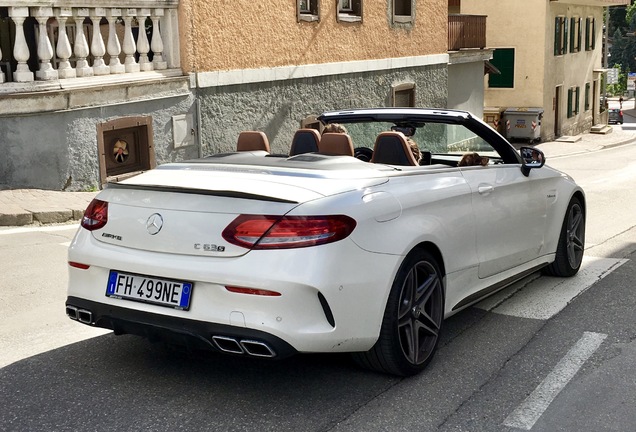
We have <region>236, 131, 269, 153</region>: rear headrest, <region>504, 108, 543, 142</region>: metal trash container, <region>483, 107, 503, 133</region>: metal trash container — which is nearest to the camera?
<region>236, 131, 269, 153</region>: rear headrest

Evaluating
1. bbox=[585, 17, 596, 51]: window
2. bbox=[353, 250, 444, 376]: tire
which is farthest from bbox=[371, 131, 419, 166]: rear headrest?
bbox=[585, 17, 596, 51]: window

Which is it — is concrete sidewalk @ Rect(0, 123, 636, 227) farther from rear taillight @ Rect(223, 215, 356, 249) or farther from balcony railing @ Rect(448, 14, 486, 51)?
balcony railing @ Rect(448, 14, 486, 51)

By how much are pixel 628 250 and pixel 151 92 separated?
7.80 m

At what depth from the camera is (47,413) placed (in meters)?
4.26

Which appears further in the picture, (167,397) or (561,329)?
(561,329)

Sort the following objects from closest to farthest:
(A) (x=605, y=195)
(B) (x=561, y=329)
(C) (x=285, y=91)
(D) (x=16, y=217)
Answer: (B) (x=561, y=329), (D) (x=16, y=217), (A) (x=605, y=195), (C) (x=285, y=91)

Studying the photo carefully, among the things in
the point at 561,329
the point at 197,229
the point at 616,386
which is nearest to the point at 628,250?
the point at 561,329

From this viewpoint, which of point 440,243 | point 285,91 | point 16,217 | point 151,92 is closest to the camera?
point 440,243

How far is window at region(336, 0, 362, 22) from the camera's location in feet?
63.9

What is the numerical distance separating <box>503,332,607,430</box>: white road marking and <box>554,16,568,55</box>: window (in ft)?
117

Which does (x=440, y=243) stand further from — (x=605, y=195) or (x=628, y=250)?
(x=605, y=195)

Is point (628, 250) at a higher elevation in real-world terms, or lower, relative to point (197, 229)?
lower

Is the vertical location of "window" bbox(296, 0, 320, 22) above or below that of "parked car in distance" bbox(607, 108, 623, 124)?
above

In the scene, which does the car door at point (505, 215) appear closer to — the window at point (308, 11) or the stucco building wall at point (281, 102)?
the stucco building wall at point (281, 102)
